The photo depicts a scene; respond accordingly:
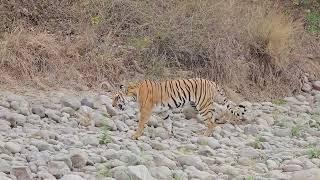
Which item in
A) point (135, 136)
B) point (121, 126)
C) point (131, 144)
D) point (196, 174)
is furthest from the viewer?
point (121, 126)

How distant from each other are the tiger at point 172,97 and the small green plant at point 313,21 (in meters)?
5.59

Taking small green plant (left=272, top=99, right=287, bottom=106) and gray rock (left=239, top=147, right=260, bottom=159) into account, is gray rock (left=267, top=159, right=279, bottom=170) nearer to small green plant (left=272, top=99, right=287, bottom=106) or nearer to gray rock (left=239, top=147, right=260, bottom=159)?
gray rock (left=239, top=147, right=260, bottom=159)

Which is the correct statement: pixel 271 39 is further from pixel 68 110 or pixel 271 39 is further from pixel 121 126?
pixel 68 110

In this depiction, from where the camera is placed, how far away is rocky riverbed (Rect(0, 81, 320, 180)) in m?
5.89

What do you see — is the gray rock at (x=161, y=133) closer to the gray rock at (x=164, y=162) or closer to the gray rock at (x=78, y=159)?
the gray rock at (x=164, y=162)

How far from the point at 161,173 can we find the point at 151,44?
5073 millimetres

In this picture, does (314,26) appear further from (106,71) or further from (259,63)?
(106,71)

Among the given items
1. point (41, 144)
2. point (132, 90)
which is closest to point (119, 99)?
point (132, 90)

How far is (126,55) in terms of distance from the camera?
10.5 meters

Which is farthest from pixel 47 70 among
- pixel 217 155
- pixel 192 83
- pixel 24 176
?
pixel 24 176

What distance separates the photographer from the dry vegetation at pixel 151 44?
950 cm

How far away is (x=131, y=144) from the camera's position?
23.1 ft

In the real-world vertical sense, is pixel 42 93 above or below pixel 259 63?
below

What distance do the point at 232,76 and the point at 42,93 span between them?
12.3ft
